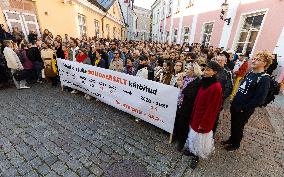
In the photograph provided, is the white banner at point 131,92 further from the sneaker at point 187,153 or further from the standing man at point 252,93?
the standing man at point 252,93

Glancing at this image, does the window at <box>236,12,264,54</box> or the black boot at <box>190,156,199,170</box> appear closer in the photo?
the black boot at <box>190,156,199,170</box>

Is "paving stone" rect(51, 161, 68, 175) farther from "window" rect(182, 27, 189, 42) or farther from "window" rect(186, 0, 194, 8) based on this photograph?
"window" rect(182, 27, 189, 42)

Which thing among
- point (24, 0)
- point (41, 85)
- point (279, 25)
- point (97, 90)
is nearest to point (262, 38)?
point (279, 25)

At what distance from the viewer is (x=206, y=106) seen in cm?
260

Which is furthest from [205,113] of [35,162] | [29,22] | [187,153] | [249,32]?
[29,22]

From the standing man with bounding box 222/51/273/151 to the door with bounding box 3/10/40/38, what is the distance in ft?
32.9

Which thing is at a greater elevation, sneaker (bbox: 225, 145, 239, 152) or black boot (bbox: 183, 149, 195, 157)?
black boot (bbox: 183, 149, 195, 157)

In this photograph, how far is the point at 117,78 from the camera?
435 centimetres

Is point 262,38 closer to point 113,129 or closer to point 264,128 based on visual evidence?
point 264,128

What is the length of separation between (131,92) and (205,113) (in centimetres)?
201

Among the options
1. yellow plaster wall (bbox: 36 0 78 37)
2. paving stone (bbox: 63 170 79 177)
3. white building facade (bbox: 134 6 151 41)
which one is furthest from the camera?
white building facade (bbox: 134 6 151 41)

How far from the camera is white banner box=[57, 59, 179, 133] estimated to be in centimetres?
351

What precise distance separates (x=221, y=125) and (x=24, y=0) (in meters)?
10.5

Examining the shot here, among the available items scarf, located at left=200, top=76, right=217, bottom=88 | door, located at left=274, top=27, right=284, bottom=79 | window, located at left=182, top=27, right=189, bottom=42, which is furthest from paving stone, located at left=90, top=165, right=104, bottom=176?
window, located at left=182, top=27, right=189, bottom=42
